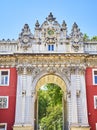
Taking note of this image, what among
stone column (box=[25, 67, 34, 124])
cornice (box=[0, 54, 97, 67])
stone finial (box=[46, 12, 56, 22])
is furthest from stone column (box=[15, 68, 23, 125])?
stone finial (box=[46, 12, 56, 22])

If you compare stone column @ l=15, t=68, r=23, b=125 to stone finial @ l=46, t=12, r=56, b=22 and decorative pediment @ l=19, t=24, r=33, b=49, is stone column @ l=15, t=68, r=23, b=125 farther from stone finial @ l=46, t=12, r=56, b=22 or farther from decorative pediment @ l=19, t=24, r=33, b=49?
stone finial @ l=46, t=12, r=56, b=22

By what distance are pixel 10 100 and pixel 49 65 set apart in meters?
5.68

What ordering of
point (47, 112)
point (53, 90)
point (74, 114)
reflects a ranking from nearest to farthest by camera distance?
point (74, 114) → point (53, 90) → point (47, 112)

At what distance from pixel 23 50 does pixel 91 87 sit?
8.57m

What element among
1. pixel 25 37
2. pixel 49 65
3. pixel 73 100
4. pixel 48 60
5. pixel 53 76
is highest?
pixel 25 37

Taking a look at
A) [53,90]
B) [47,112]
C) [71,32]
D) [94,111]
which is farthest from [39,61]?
[47,112]

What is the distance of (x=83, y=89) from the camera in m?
27.0

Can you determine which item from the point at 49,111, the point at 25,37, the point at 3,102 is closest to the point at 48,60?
the point at 25,37

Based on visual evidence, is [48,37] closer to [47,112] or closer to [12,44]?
[12,44]

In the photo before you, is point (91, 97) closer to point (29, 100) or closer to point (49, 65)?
point (49, 65)

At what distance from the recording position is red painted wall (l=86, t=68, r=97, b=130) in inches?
1022

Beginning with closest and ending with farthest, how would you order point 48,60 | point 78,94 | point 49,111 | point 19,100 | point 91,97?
point 19,100, point 78,94, point 91,97, point 48,60, point 49,111

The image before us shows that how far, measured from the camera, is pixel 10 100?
1053 inches

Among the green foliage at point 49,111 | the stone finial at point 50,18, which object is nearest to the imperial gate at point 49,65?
the stone finial at point 50,18
